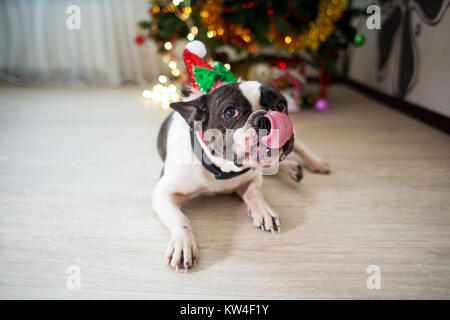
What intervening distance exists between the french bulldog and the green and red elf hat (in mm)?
74

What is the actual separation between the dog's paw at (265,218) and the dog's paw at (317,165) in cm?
54

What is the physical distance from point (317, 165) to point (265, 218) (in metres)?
0.61

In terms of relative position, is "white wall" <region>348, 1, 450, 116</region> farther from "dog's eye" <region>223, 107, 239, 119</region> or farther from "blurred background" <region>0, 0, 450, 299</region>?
"dog's eye" <region>223, 107, 239, 119</region>

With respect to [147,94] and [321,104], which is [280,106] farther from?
[147,94]

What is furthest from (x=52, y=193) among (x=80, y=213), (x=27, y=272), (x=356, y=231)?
(x=356, y=231)

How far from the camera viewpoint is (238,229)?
118cm

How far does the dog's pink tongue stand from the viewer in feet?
3.11

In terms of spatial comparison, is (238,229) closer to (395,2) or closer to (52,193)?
(52,193)

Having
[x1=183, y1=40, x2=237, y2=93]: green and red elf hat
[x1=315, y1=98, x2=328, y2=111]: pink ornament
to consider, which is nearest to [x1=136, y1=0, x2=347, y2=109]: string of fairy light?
[x1=315, y1=98, x2=328, y2=111]: pink ornament

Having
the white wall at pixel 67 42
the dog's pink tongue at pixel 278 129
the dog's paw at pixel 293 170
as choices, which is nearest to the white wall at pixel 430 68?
the dog's paw at pixel 293 170

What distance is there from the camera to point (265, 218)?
3.91ft

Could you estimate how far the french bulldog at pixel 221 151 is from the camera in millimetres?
970

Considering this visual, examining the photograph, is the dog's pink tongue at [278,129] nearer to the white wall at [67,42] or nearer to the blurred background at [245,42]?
the blurred background at [245,42]

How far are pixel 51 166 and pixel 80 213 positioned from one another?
59cm
